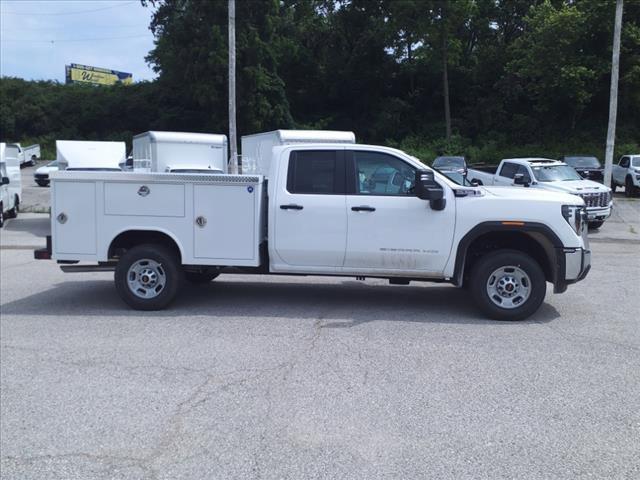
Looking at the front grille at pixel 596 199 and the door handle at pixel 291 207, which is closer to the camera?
the door handle at pixel 291 207

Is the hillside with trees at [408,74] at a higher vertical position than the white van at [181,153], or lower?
higher

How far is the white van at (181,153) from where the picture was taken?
47.3 feet

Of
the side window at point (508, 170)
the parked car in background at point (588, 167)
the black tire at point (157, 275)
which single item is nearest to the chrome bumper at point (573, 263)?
the black tire at point (157, 275)

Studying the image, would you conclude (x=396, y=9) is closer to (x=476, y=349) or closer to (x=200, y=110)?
(x=200, y=110)

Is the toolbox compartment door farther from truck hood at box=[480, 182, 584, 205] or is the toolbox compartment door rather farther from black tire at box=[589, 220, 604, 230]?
black tire at box=[589, 220, 604, 230]

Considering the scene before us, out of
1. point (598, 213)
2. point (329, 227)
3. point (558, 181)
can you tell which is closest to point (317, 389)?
point (329, 227)

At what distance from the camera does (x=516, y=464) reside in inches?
161

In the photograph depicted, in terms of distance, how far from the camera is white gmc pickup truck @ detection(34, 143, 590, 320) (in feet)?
25.3

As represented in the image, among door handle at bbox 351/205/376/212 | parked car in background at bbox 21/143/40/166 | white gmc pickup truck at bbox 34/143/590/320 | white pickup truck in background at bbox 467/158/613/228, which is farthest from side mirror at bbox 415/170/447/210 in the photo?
parked car in background at bbox 21/143/40/166

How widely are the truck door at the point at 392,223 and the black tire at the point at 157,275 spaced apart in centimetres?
224

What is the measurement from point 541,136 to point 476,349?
40.0 meters

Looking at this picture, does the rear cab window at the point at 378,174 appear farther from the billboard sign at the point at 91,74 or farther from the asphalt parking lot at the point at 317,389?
the billboard sign at the point at 91,74

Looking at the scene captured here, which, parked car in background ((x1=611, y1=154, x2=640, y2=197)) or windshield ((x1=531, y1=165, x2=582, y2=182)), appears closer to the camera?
windshield ((x1=531, y1=165, x2=582, y2=182))

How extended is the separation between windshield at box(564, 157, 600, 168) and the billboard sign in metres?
70.9
